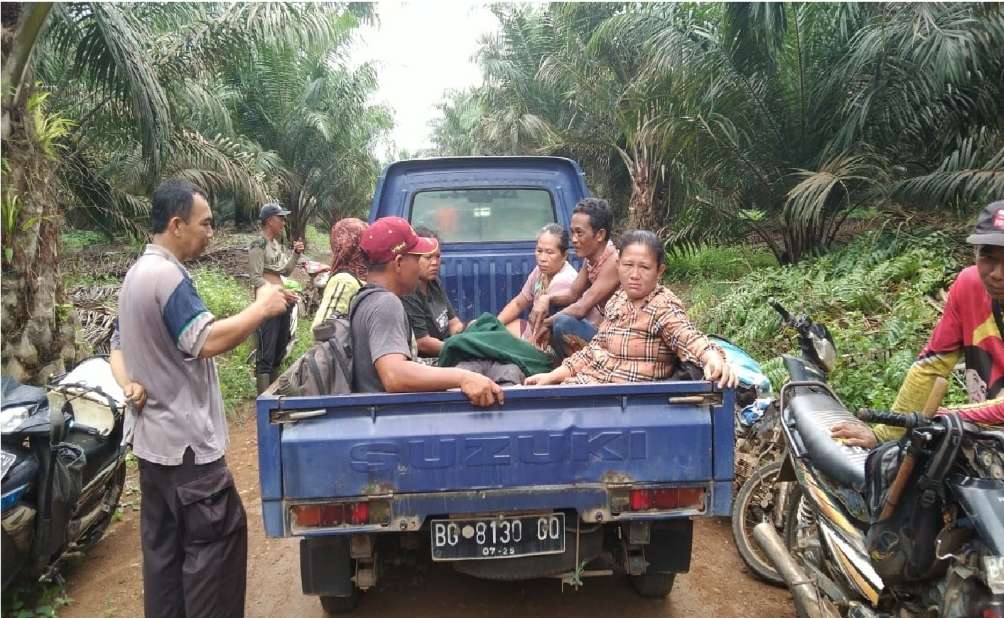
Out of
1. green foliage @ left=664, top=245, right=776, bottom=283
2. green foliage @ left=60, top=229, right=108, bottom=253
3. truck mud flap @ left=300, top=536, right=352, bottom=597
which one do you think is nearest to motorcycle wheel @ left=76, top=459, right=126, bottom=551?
truck mud flap @ left=300, top=536, right=352, bottom=597

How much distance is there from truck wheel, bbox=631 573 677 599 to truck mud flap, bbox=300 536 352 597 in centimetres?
134

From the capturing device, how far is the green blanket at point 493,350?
3250mm

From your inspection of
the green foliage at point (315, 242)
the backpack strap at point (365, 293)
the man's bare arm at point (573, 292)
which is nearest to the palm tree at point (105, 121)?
the backpack strap at point (365, 293)

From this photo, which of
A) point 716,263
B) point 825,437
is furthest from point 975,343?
point 716,263

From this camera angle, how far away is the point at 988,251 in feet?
7.68

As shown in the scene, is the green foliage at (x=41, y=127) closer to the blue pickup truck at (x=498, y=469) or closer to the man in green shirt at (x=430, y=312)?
the man in green shirt at (x=430, y=312)

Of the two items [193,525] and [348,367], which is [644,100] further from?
[193,525]

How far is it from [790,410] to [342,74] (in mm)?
16902

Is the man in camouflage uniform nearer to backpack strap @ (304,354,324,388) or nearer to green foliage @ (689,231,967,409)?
backpack strap @ (304,354,324,388)

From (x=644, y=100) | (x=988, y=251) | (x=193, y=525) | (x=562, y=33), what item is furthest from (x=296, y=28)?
(x=988, y=251)

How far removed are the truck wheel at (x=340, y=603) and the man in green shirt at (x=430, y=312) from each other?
143 cm

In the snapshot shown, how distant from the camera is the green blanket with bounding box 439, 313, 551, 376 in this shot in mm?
3250

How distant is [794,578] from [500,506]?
114 centimetres

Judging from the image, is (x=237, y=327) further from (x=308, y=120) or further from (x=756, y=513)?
(x=308, y=120)
